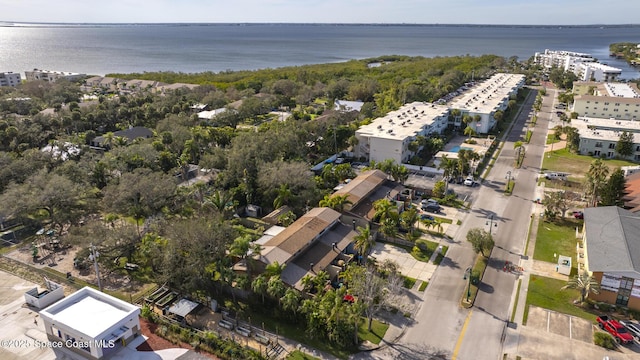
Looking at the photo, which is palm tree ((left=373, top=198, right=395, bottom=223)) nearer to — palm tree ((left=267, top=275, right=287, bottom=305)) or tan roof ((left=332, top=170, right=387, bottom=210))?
tan roof ((left=332, top=170, right=387, bottom=210))

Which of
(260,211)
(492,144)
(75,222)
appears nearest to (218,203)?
(260,211)

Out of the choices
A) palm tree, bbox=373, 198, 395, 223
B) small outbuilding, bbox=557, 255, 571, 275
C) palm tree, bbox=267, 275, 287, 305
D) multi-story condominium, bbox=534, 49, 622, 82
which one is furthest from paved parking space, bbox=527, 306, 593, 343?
multi-story condominium, bbox=534, 49, 622, 82

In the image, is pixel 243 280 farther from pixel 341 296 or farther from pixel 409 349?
pixel 409 349

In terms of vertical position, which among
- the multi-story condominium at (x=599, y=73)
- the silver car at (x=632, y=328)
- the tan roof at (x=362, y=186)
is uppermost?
the multi-story condominium at (x=599, y=73)

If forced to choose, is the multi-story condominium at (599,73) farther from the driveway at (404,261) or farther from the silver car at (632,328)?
the silver car at (632,328)

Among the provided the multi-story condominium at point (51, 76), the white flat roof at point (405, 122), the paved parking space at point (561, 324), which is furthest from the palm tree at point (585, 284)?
the multi-story condominium at point (51, 76)

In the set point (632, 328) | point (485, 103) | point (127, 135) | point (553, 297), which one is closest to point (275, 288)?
point (553, 297)

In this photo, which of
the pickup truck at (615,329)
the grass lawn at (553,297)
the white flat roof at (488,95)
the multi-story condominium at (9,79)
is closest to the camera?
the pickup truck at (615,329)
